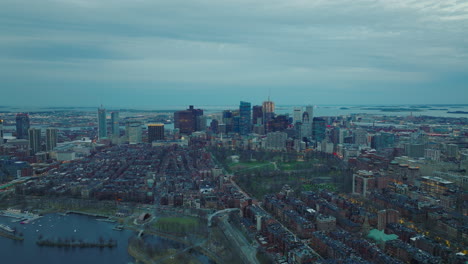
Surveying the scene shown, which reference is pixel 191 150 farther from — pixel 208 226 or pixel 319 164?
pixel 208 226

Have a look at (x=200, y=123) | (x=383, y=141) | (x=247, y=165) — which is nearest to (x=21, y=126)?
(x=200, y=123)

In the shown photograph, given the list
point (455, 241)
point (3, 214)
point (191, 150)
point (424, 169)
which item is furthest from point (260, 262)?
point (191, 150)

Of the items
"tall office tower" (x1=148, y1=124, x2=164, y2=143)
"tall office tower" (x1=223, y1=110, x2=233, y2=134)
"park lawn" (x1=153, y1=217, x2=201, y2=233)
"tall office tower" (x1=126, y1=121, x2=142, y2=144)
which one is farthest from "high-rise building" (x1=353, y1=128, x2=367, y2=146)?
"park lawn" (x1=153, y1=217, x2=201, y2=233)

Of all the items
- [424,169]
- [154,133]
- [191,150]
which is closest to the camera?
[424,169]

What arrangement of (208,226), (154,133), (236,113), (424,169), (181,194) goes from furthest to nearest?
(236,113), (154,133), (424,169), (181,194), (208,226)

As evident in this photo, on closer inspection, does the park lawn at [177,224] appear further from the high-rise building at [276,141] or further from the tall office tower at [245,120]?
the tall office tower at [245,120]

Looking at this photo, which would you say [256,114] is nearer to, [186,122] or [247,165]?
[186,122]
